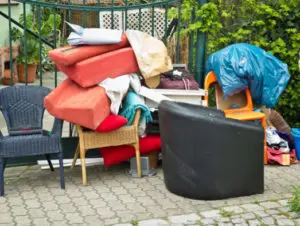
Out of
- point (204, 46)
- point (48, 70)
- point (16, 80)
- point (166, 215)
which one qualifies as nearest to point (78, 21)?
point (48, 70)

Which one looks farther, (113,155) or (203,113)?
(113,155)

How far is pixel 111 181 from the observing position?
6.05m

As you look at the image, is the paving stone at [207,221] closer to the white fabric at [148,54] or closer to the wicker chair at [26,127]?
the wicker chair at [26,127]

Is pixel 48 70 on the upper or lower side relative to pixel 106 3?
lower

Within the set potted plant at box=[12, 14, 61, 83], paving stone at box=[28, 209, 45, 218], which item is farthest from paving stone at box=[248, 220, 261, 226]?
potted plant at box=[12, 14, 61, 83]

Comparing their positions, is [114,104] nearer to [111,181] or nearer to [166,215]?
[111,181]

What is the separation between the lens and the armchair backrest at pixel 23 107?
232 inches

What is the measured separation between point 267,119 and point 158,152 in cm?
151

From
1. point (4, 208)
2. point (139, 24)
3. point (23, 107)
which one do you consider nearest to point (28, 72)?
point (139, 24)

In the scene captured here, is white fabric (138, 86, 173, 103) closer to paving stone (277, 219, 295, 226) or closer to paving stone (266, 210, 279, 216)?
paving stone (266, 210, 279, 216)

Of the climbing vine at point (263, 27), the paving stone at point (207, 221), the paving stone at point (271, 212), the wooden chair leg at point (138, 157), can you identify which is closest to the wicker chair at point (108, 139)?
the wooden chair leg at point (138, 157)

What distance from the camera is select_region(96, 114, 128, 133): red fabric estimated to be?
5688 mm

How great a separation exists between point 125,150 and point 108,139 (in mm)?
319

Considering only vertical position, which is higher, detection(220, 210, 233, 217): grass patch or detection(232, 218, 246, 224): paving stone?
detection(220, 210, 233, 217): grass patch
